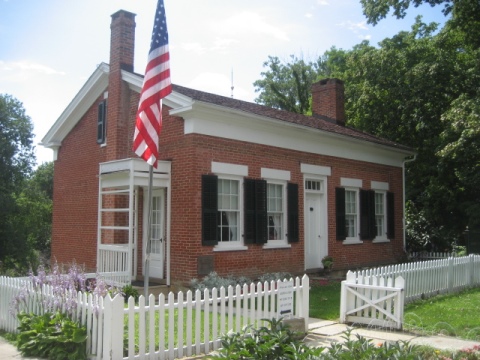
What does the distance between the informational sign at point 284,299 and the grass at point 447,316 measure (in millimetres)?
2198

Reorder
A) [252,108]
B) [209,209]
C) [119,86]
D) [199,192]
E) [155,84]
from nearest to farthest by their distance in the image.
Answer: [155,84], [199,192], [209,209], [119,86], [252,108]

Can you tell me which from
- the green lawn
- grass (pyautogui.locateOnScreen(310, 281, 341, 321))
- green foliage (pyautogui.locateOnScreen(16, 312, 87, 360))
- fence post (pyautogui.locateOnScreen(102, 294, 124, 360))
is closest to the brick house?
grass (pyautogui.locateOnScreen(310, 281, 341, 321))

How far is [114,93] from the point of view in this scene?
1416 cm

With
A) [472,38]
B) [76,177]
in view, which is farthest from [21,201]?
[472,38]

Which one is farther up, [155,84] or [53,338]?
[155,84]

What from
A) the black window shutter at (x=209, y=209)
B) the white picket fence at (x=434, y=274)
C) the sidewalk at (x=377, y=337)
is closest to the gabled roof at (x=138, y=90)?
the black window shutter at (x=209, y=209)

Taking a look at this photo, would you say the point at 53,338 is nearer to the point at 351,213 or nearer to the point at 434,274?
the point at 434,274

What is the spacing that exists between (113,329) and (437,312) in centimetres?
668

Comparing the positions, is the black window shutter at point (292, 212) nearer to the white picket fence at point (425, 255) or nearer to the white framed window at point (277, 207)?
the white framed window at point (277, 207)

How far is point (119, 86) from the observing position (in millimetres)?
14047

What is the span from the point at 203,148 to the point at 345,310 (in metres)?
5.09

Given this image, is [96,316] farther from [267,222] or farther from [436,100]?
[436,100]

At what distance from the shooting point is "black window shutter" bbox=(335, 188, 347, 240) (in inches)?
639

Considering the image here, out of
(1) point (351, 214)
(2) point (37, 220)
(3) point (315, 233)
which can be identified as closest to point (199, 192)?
(3) point (315, 233)
